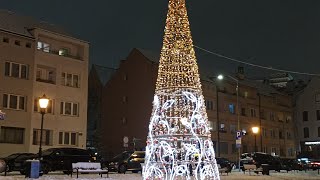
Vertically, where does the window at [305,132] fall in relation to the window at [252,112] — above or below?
below

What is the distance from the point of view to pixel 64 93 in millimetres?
48562

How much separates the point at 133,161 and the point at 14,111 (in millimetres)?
12431

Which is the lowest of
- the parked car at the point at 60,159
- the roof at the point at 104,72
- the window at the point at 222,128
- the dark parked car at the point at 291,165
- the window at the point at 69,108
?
the dark parked car at the point at 291,165

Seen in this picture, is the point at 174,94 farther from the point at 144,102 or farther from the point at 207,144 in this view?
the point at 144,102

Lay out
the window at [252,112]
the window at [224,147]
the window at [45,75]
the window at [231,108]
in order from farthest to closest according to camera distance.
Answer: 1. the window at [252,112]
2. the window at [231,108]
3. the window at [224,147]
4. the window at [45,75]

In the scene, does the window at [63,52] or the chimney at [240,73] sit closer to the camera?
the window at [63,52]

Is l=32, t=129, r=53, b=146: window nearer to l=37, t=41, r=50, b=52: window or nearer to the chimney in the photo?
l=37, t=41, r=50, b=52: window

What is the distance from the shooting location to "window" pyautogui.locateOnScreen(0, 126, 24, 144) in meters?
42.6

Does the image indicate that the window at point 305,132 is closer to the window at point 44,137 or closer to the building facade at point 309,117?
the building facade at point 309,117

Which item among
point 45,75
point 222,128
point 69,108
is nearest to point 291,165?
point 222,128

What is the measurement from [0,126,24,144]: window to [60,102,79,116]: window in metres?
5.27

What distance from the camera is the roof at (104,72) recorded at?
7625 centimetres

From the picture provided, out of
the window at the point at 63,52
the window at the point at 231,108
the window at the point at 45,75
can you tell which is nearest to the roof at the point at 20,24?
the window at the point at 63,52

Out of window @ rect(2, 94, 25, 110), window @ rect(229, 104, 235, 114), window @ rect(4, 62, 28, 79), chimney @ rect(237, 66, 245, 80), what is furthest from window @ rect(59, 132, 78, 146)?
chimney @ rect(237, 66, 245, 80)
